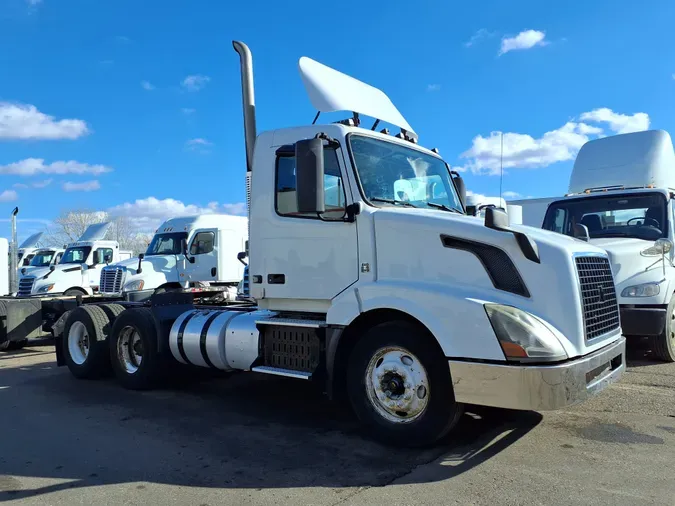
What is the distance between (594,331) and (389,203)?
1.99 meters

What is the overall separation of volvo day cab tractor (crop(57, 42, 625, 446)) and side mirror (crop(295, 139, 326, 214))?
1 centimetres

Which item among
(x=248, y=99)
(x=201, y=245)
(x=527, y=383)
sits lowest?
(x=527, y=383)

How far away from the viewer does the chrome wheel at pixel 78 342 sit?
25.8 feet

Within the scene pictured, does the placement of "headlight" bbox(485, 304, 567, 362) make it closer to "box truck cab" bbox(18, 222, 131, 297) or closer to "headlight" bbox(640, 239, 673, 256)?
"headlight" bbox(640, 239, 673, 256)

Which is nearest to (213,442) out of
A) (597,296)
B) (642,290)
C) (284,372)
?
(284,372)

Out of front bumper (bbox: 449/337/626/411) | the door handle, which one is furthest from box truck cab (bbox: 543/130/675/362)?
the door handle

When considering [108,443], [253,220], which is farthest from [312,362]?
[108,443]

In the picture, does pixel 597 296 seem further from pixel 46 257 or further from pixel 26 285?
pixel 46 257

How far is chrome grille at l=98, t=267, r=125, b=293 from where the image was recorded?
1338 centimetres

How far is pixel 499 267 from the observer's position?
4.20 meters

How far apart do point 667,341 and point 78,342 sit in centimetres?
811

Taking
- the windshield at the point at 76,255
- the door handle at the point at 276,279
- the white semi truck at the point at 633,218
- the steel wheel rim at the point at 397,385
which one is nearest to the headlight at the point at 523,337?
the steel wheel rim at the point at 397,385

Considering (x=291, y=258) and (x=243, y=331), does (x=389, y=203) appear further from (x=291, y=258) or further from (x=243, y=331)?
(x=243, y=331)

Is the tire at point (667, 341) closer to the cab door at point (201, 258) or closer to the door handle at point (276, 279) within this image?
the door handle at point (276, 279)
